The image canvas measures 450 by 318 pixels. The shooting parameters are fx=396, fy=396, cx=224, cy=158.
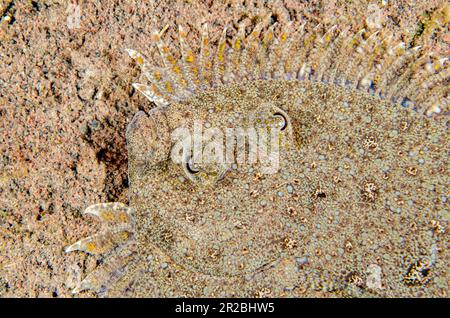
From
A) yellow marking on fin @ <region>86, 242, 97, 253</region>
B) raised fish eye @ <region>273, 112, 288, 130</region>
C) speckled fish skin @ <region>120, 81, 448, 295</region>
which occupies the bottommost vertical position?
yellow marking on fin @ <region>86, 242, 97, 253</region>

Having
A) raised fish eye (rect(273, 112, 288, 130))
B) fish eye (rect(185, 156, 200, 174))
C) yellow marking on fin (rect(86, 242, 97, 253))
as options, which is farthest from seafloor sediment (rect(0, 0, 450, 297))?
raised fish eye (rect(273, 112, 288, 130))

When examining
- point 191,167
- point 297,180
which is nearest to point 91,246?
point 191,167

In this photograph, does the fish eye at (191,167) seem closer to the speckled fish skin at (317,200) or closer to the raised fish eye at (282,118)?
the speckled fish skin at (317,200)

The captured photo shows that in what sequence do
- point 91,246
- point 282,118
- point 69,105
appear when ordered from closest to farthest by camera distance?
point 282,118
point 91,246
point 69,105

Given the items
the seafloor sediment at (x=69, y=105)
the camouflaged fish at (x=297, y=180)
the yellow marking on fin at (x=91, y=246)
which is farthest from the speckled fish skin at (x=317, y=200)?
the seafloor sediment at (x=69, y=105)

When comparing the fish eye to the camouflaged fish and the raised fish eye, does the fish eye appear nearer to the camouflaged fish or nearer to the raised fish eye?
the camouflaged fish

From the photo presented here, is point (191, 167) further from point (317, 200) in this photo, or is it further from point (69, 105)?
point (69, 105)

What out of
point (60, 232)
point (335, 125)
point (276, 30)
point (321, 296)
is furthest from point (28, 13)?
point (321, 296)

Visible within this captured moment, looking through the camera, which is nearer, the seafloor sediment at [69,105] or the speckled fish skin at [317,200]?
the speckled fish skin at [317,200]

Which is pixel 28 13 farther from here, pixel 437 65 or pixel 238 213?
pixel 437 65

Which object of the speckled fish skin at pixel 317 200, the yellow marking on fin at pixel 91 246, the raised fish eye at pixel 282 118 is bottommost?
the yellow marking on fin at pixel 91 246
